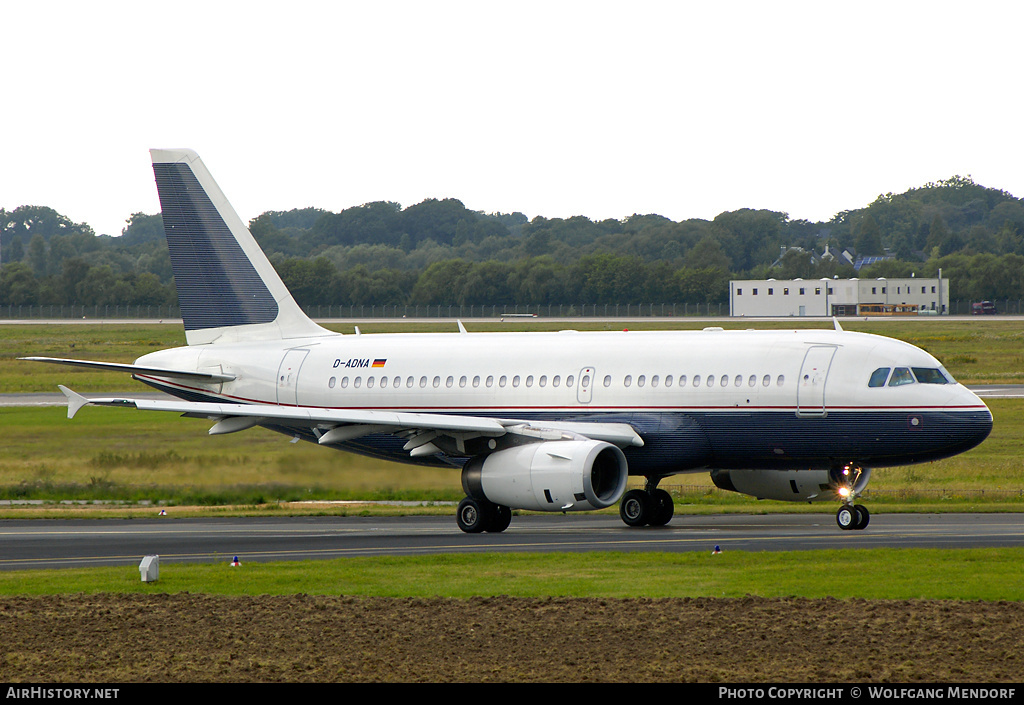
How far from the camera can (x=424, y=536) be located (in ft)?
103

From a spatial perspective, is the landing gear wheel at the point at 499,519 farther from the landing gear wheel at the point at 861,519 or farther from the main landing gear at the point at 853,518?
the landing gear wheel at the point at 861,519

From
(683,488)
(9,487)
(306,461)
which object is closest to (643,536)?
(306,461)

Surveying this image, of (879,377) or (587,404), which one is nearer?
(879,377)

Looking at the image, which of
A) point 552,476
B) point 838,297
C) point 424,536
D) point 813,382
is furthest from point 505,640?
point 838,297

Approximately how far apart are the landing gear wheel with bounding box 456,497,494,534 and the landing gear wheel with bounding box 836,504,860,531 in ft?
27.1

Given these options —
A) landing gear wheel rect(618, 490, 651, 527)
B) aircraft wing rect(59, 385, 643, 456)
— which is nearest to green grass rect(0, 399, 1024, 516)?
aircraft wing rect(59, 385, 643, 456)

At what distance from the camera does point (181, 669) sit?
15883 mm

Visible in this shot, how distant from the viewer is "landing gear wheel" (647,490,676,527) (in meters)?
33.1

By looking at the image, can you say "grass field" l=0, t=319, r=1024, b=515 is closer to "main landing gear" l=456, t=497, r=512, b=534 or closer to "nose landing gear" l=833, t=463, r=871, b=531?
"main landing gear" l=456, t=497, r=512, b=534

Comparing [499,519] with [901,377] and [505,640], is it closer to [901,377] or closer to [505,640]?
[901,377]

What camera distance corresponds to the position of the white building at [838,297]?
529ft

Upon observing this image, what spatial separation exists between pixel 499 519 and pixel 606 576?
9.09 m
